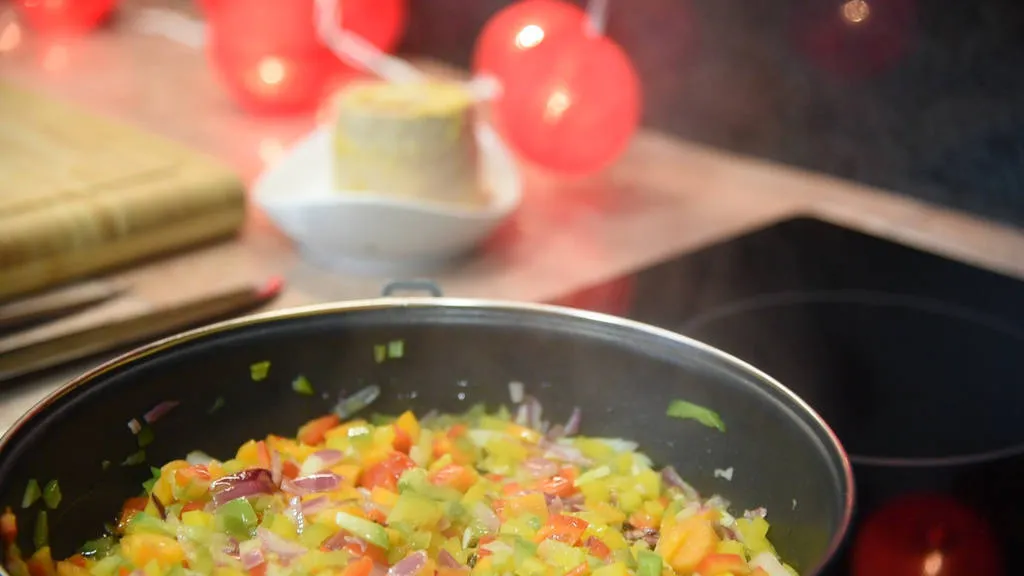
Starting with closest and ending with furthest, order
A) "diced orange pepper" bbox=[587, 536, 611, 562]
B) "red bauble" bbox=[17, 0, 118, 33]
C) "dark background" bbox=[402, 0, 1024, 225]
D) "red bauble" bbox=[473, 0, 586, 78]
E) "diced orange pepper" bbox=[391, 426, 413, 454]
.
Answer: "diced orange pepper" bbox=[587, 536, 611, 562]
"diced orange pepper" bbox=[391, 426, 413, 454]
"dark background" bbox=[402, 0, 1024, 225]
"red bauble" bbox=[473, 0, 586, 78]
"red bauble" bbox=[17, 0, 118, 33]

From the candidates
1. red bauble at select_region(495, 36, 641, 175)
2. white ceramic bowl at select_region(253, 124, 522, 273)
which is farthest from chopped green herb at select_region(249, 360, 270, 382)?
red bauble at select_region(495, 36, 641, 175)

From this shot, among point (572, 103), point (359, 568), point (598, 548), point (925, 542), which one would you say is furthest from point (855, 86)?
point (359, 568)

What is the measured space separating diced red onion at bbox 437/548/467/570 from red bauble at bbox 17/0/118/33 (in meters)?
1.50

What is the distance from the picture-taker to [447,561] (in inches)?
25.7

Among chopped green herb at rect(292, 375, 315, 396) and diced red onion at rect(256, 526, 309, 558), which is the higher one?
chopped green herb at rect(292, 375, 315, 396)

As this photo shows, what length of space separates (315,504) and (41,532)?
16 centimetres

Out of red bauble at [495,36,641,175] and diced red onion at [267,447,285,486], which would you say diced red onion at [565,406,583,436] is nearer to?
diced red onion at [267,447,285,486]

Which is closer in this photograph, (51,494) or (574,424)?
(51,494)

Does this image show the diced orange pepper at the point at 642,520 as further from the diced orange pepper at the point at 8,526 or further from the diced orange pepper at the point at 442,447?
the diced orange pepper at the point at 8,526

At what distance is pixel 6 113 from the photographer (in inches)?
49.5

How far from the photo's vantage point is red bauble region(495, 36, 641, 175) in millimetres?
1139

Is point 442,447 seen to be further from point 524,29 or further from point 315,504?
point 524,29

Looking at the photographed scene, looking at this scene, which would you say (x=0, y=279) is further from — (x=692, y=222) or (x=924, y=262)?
(x=924, y=262)

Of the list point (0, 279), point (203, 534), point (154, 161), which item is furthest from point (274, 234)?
point (203, 534)
